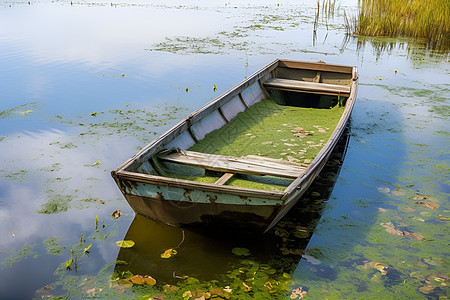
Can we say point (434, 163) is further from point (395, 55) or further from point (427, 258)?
point (395, 55)

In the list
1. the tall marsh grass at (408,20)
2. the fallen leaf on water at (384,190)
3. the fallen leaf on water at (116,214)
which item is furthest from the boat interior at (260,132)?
the tall marsh grass at (408,20)

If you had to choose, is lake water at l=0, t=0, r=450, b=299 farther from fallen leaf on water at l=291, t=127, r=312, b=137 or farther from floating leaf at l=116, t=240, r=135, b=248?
fallen leaf on water at l=291, t=127, r=312, b=137

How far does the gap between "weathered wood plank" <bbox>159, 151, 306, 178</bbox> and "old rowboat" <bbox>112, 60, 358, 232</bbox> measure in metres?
0.01

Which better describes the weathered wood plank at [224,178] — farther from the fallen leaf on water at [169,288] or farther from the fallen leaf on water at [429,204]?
the fallen leaf on water at [429,204]

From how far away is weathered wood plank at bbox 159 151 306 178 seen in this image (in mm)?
4803

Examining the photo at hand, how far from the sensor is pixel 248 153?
591 centimetres

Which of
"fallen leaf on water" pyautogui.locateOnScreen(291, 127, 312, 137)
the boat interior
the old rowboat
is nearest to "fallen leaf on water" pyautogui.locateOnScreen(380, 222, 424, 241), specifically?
the old rowboat

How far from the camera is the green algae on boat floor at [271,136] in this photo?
502 cm

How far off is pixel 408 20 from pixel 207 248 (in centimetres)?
1309

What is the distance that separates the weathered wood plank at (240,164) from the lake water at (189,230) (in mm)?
569

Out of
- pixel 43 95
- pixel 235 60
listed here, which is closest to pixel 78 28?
pixel 235 60

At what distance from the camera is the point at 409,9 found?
14688 mm

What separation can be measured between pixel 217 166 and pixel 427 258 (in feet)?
7.29

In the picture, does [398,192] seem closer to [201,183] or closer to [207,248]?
[207,248]
